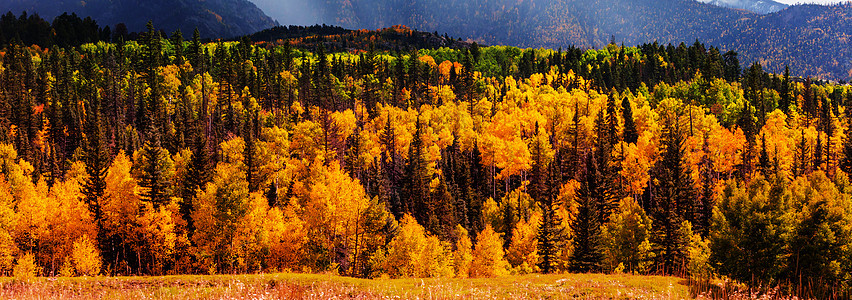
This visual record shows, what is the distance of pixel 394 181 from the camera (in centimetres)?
9000

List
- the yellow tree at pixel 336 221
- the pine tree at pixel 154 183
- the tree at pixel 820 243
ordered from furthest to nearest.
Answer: the pine tree at pixel 154 183 < the yellow tree at pixel 336 221 < the tree at pixel 820 243

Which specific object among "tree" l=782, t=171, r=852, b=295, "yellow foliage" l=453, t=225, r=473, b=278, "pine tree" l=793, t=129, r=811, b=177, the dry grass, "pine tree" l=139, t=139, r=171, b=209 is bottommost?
"yellow foliage" l=453, t=225, r=473, b=278

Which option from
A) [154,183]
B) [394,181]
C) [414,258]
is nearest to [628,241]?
[414,258]

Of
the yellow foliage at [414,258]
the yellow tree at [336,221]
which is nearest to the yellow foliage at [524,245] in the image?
the yellow foliage at [414,258]

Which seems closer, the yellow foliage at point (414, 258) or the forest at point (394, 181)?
the forest at point (394, 181)

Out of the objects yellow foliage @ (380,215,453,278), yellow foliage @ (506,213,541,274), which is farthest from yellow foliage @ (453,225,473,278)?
yellow foliage @ (506,213,541,274)

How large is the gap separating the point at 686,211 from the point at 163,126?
81.6 m

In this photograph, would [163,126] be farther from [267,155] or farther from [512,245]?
[512,245]

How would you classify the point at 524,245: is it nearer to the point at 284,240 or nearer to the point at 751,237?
the point at 751,237

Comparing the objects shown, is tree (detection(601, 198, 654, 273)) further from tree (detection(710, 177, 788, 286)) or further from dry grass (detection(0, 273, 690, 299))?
dry grass (detection(0, 273, 690, 299))

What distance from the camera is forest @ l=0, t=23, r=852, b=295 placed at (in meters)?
45.4

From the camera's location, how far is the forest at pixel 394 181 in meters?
45.4

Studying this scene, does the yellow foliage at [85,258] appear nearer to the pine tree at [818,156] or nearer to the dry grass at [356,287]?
the dry grass at [356,287]

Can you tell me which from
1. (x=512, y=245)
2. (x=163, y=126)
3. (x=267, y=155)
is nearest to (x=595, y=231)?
(x=512, y=245)
